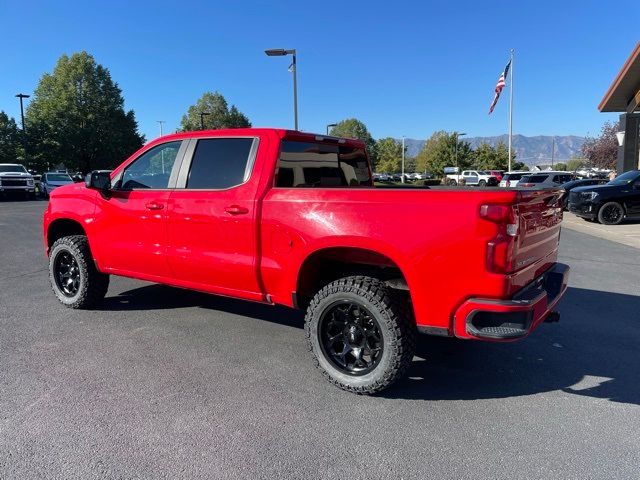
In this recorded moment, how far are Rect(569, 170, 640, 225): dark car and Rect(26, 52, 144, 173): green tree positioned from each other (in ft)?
161

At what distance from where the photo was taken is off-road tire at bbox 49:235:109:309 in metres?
5.37

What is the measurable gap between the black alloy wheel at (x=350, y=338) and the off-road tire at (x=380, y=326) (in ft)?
0.13

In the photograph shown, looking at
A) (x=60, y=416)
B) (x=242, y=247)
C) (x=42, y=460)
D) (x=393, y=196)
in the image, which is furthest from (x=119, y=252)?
(x=393, y=196)

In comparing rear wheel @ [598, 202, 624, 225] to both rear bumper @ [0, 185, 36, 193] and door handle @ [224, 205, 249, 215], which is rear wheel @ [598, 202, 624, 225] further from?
rear bumper @ [0, 185, 36, 193]

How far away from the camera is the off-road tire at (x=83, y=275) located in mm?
5371

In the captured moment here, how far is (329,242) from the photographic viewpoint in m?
3.50

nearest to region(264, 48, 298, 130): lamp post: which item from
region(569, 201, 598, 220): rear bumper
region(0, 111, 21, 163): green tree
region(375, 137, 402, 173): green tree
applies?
region(569, 201, 598, 220): rear bumper

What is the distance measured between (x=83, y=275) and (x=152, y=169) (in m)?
1.56

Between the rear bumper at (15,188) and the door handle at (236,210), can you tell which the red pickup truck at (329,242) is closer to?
the door handle at (236,210)

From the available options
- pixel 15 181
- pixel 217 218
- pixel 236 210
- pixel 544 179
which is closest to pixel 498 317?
pixel 236 210

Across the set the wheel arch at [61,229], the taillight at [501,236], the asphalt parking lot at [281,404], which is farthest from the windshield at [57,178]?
the taillight at [501,236]

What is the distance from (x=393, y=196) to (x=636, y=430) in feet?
7.02

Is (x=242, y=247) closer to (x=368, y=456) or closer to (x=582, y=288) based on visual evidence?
(x=368, y=456)

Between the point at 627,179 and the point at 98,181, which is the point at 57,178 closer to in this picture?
the point at 98,181
